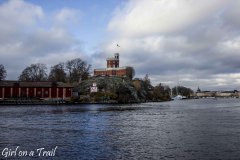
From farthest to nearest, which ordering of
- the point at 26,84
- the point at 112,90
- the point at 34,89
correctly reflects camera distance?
1. the point at 112,90
2. the point at 34,89
3. the point at 26,84

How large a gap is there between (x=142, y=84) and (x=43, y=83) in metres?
66.7

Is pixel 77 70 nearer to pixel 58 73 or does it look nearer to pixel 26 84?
pixel 58 73

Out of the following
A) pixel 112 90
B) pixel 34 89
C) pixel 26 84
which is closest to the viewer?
pixel 26 84

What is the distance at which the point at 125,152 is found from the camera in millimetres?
26750

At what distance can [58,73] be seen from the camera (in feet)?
583

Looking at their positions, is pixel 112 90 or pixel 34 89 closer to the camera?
pixel 34 89

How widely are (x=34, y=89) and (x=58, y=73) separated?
3362 centimetres

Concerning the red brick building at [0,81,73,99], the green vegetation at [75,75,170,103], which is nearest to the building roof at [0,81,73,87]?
the red brick building at [0,81,73,99]

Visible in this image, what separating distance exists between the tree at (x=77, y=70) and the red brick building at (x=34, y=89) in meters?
30.5

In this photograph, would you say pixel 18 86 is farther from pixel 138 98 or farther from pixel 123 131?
pixel 123 131

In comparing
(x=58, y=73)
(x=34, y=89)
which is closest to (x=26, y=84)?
(x=34, y=89)

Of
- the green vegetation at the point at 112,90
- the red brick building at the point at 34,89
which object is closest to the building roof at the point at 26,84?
the red brick building at the point at 34,89

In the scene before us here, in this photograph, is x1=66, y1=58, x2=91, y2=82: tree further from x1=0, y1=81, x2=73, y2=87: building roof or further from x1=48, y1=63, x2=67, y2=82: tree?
x1=0, y1=81, x2=73, y2=87: building roof

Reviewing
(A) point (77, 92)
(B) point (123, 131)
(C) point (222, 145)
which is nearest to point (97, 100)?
(A) point (77, 92)
